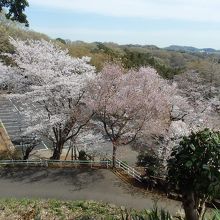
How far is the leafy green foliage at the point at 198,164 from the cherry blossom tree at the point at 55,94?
1278 centimetres

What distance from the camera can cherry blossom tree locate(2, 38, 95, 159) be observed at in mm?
20266

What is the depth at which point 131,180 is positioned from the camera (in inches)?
712

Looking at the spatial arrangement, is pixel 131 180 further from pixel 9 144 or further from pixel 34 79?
pixel 9 144

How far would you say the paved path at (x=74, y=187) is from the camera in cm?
1559

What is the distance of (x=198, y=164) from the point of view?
7078mm

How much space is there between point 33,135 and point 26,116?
1.10 m

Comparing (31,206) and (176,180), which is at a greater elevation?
(176,180)

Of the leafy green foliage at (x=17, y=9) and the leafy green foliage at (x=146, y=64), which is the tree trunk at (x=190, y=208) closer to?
the leafy green foliage at (x=17, y=9)

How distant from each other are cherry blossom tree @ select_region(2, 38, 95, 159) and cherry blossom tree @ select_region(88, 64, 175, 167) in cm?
122

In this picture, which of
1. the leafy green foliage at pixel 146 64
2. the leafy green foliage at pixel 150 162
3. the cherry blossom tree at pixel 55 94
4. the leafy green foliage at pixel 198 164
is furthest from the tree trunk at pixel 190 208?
the leafy green foliage at pixel 146 64

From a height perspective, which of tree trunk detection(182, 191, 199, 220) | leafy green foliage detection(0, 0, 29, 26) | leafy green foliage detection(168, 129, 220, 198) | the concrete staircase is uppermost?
leafy green foliage detection(0, 0, 29, 26)

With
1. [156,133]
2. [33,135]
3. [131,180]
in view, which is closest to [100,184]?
[131,180]

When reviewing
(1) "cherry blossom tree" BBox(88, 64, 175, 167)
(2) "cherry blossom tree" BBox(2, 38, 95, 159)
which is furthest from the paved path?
(2) "cherry blossom tree" BBox(2, 38, 95, 159)

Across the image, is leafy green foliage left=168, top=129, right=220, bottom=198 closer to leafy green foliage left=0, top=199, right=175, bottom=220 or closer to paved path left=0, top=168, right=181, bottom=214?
leafy green foliage left=0, top=199, right=175, bottom=220
